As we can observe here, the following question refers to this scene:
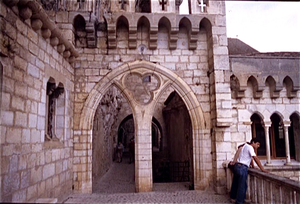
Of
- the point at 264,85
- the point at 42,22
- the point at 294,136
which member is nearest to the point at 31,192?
the point at 42,22

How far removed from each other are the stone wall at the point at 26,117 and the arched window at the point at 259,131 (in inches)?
190

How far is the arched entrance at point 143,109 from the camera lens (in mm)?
6000

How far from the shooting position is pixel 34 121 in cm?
392

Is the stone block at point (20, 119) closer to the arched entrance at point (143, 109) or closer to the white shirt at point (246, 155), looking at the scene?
the arched entrance at point (143, 109)

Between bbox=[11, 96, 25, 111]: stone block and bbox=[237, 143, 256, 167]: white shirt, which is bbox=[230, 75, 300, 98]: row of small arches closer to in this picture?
bbox=[237, 143, 256, 167]: white shirt

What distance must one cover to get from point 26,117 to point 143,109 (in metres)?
3.01

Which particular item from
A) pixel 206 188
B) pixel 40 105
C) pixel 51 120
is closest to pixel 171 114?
pixel 206 188

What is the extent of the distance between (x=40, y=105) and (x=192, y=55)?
368 centimetres

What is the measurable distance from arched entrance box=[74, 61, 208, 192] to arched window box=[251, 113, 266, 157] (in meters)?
1.85

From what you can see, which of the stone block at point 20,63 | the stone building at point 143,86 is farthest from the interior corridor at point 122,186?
the stone block at point 20,63

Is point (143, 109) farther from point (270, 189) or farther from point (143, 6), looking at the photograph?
point (143, 6)

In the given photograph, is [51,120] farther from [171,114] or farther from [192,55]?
[171,114]

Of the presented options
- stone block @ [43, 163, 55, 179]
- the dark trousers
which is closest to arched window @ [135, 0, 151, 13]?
the dark trousers

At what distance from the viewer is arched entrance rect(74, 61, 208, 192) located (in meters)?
6.00
